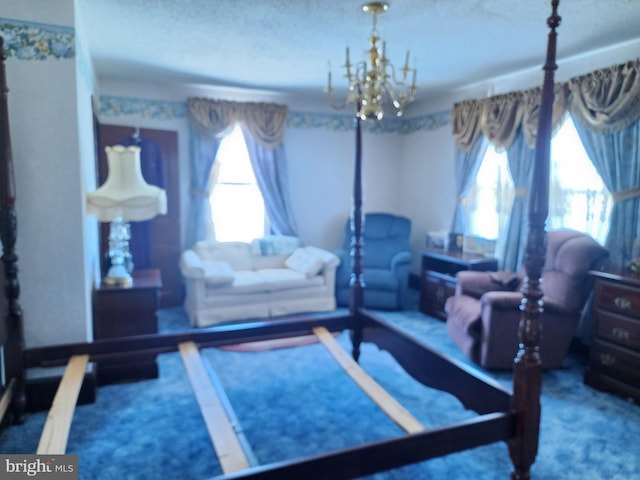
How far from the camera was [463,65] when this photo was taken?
13.5ft

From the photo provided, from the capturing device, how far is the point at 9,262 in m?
2.28

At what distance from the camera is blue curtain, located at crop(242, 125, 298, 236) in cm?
545

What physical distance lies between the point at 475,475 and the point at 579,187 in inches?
112

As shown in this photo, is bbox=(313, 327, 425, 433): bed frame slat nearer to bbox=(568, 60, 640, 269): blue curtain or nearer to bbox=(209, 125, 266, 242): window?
bbox=(568, 60, 640, 269): blue curtain

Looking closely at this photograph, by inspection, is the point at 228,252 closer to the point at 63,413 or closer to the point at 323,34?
the point at 323,34

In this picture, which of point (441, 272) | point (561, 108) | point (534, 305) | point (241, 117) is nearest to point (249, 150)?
point (241, 117)

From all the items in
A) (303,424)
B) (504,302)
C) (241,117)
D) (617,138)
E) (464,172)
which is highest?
(241,117)

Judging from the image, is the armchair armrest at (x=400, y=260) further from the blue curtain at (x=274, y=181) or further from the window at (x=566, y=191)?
the blue curtain at (x=274, y=181)

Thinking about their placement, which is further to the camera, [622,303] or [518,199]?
[518,199]

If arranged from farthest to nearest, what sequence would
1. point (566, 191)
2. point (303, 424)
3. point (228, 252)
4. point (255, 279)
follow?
1. point (228, 252)
2. point (255, 279)
3. point (566, 191)
4. point (303, 424)

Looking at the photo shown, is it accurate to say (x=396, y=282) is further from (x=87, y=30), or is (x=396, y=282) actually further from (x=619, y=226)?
(x=87, y=30)

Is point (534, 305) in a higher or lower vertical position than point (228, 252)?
higher

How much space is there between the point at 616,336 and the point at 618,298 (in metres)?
0.26

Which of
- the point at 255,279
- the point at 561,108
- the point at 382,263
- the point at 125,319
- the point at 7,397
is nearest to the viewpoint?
the point at 7,397
